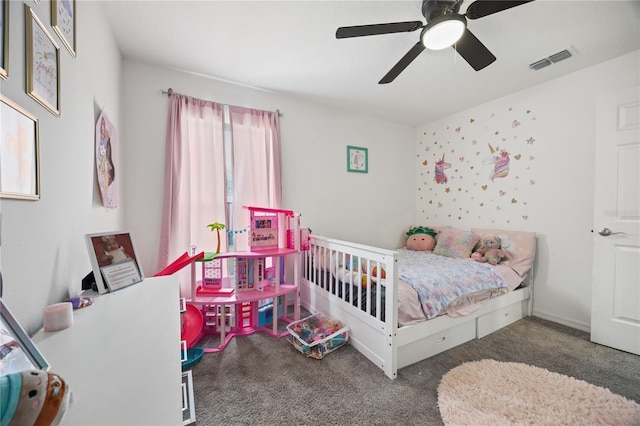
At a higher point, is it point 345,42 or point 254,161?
point 345,42

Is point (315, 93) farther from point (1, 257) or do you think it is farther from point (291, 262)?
point (1, 257)

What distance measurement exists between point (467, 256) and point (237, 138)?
9.22 feet

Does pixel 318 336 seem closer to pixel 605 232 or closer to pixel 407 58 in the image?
pixel 407 58

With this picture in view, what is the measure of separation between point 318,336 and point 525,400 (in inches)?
50.5

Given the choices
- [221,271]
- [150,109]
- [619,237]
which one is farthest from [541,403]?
[150,109]

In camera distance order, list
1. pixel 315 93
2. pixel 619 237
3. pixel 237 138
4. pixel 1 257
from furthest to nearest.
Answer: pixel 315 93 → pixel 237 138 → pixel 619 237 → pixel 1 257

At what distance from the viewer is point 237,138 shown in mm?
2424

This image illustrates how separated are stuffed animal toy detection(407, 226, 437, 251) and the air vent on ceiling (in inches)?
78.2

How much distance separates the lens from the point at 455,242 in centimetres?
287

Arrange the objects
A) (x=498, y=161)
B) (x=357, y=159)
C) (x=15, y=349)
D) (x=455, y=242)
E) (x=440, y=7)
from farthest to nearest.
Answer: (x=357, y=159)
(x=455, y=242)
(x=498, y=161)
(x=440, y=7)
(x=15, y=349)

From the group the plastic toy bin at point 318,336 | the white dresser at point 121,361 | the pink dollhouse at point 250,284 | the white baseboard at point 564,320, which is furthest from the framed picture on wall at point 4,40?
the white baseboard at point 564,320

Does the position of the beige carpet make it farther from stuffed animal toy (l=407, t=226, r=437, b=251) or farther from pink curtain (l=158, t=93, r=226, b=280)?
pink curtain (l=158, t=93, r=226, b=280)

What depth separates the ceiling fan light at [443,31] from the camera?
4.17ft

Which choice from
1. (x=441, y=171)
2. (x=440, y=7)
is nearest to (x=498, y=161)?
(x=441, y=171)
